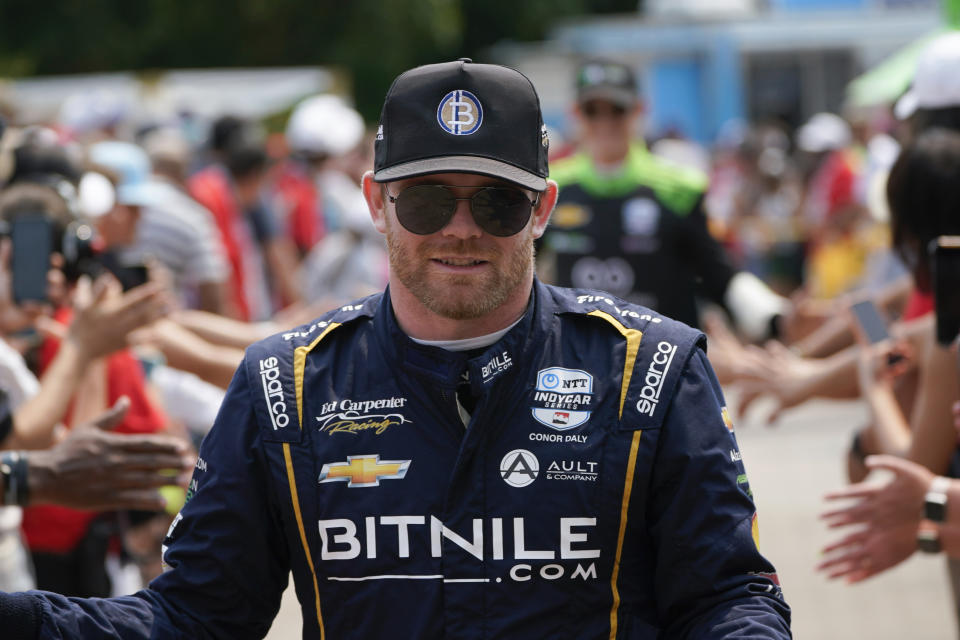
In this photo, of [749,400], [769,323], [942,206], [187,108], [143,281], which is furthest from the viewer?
[187,108]

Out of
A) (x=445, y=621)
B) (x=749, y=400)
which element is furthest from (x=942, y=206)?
(x=445, y=621)

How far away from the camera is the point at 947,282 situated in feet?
12.7

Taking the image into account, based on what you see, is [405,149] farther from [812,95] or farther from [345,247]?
[812,95]

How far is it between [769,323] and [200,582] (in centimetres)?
416

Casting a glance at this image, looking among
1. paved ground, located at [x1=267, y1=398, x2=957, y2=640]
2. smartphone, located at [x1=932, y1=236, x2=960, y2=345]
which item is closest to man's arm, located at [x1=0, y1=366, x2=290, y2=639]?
smartphone, located at [x1=932, y1=236, x2=960, y2=345]

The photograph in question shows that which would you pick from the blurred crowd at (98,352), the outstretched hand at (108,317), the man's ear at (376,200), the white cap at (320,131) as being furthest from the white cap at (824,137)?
the man's ear at (376,200)

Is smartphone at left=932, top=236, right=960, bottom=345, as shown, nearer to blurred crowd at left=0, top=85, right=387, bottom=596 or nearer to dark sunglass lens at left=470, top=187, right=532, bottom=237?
dark sunglass lens at left=470, top=187, right=532, bottom=237

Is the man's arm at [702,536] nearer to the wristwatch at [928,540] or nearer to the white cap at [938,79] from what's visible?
the wristwatch at [928,540]

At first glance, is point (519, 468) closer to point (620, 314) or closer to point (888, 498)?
point (620, 314)

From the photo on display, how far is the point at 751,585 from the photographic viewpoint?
2.66 meters

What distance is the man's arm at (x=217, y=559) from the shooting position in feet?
8.87

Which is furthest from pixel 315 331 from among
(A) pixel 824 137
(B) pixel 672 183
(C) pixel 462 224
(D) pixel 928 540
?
(A) pixel 824 137

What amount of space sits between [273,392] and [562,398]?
565 millimetres

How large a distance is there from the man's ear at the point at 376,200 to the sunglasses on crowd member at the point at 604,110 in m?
4.05
